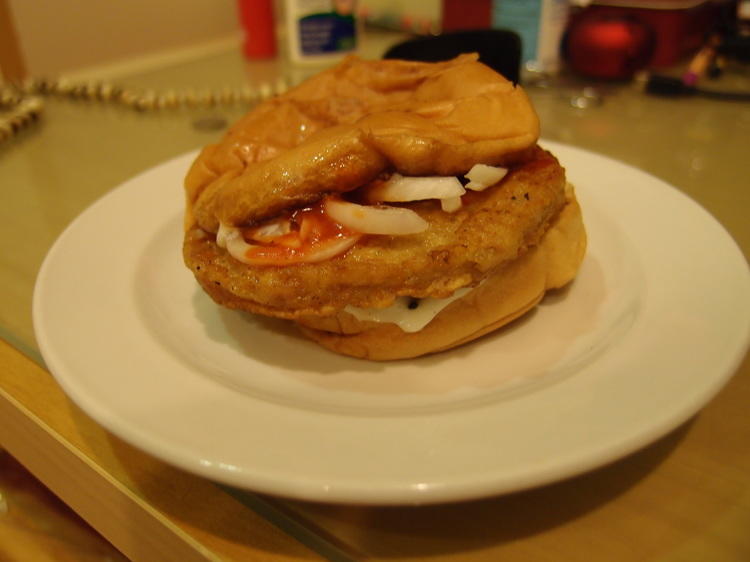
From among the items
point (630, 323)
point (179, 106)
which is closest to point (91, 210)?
point (630, 323)

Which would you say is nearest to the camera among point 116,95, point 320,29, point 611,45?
Result: point 611,45

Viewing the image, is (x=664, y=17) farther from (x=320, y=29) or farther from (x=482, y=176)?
(x=482, y=176)

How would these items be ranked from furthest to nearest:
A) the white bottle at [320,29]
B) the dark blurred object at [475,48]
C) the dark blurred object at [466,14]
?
the white bottle at [320,29] → the dark blurred object at [466,14] → the dark blurred object at [475,48]

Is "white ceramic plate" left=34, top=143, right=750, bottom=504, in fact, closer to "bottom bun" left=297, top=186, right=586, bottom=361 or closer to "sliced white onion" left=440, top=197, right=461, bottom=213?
"bottom bun" left=297, top=186, right=586, bottom=361

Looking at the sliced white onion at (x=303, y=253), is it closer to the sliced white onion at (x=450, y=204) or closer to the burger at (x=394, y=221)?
the burger at (x=394, y=221)

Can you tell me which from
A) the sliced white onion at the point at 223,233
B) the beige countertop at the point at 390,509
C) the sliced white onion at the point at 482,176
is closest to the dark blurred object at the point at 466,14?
the beige countertop at the point at 390,509

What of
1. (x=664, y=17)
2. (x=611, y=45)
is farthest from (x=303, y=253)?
(x=664, y=17)
